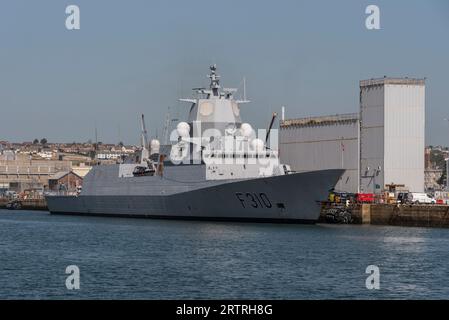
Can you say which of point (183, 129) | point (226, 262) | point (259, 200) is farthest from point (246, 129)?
point (226, 262)

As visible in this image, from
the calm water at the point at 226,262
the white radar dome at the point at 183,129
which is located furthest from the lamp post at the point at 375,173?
the calm water at the point at 226,262

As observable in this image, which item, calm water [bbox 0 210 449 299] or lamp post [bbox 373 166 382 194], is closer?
calm water [bbox 0 210 449 299]

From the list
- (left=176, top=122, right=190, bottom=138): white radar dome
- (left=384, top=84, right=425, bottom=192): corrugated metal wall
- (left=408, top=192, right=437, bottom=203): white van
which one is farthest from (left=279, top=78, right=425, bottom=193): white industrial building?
(left=176, top=122, right=190, bottom=138): white radar dome

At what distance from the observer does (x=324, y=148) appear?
72.8 metres

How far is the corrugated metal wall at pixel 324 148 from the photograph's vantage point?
226ft

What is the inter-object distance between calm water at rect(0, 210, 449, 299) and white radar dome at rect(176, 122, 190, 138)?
11160 mm

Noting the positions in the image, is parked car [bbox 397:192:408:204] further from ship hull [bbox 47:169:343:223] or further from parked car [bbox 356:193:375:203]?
ship hull [bbox 47:169:343:223]

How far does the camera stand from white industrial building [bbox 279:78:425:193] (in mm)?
65750

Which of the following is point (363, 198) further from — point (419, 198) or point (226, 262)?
point (226, 262)

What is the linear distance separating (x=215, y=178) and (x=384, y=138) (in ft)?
57.1

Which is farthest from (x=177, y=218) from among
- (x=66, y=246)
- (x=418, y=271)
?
(x=418, y=271)

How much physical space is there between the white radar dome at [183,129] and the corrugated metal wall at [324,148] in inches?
580
